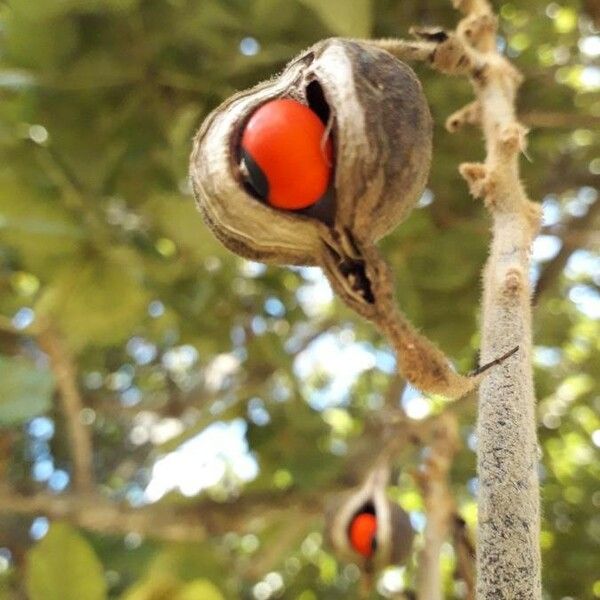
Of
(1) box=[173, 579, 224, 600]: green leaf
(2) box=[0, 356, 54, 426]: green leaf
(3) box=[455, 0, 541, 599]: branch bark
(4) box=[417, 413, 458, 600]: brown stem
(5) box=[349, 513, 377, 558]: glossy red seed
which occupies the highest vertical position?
(3) box=[455, 0, 541, 599]: branch bark

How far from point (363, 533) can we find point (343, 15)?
15.6 inches

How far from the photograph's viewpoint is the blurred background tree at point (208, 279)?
0.93m

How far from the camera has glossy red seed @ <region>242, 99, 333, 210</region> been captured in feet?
1.31

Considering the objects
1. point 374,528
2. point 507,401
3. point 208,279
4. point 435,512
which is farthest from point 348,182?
point 208,279

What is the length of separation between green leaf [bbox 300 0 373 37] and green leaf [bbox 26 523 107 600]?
1.63ft

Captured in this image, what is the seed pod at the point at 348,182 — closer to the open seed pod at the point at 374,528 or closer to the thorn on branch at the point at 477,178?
the thorn on branch at the point at 477,178

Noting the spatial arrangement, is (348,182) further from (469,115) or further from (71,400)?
(71,400)

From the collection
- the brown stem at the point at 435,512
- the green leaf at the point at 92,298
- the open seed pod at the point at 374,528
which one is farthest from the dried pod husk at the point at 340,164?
the green leaf at the point at 92,298

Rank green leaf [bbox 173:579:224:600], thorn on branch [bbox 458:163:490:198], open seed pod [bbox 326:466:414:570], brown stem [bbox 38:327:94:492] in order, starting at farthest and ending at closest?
brown stem [bbox 38:327:94:492] → green leaf [bbox 173:579:224:600] → open seed pod [bbox 326:466:414:570] → thorn on branch [bbox 458:163:490:198]

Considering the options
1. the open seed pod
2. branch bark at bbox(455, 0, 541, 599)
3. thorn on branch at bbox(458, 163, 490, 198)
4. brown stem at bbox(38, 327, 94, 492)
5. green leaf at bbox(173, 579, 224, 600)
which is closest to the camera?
branch bark at bbox(455, 0, 541, 599)

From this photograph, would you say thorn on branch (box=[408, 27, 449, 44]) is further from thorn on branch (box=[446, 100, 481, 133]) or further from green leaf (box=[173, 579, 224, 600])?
green leaf (box=[173, 579, 224, 600])

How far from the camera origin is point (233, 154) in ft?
1.38

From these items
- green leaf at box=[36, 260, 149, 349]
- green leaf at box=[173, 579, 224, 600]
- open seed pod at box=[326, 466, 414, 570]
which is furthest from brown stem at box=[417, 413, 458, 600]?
green leaf at box=[36, 260, 149, 349]

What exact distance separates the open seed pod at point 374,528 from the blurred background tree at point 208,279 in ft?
0.31
